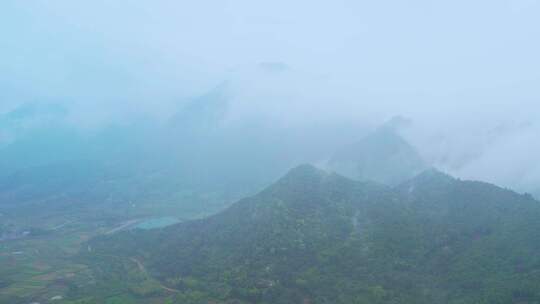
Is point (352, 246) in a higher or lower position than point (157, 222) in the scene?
lower

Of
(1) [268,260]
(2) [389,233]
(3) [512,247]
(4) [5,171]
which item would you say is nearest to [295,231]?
(1) [268,260]

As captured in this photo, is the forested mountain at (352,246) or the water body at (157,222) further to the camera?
the water body at (157,222)

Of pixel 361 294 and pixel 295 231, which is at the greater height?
pixel 295 231

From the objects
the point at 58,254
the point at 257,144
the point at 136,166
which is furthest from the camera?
the point at 257,144

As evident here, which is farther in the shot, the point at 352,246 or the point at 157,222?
the point at 157,222

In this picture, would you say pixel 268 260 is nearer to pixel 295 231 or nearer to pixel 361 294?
pixel 295 231
